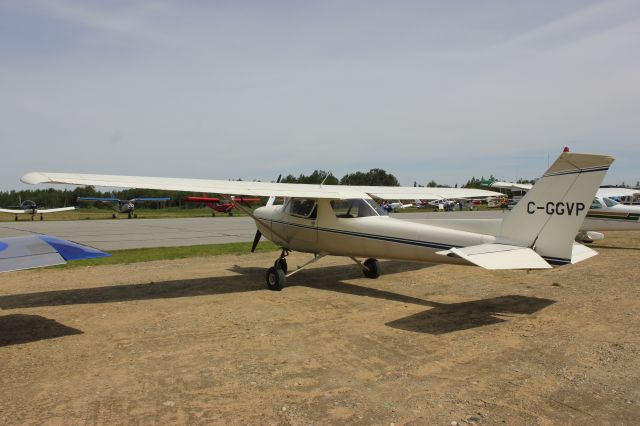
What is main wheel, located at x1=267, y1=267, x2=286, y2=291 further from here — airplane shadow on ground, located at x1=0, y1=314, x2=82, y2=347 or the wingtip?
the wingtip

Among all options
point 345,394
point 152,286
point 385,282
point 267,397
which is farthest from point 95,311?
point 385,282

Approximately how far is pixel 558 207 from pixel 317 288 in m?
5.13

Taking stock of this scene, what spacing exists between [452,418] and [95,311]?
21.3 ft

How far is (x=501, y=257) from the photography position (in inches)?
265

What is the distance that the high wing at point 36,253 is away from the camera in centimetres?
574

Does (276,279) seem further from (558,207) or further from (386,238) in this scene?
(558,207)

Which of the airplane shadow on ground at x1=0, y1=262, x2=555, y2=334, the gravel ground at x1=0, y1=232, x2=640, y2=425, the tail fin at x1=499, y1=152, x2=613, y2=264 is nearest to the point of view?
the gravel ground at x1=0, y1=232, x2=640, y2=425

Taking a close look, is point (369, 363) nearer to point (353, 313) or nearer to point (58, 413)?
point (353, 313)

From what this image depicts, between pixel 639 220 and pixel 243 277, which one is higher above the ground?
pixel 639 220

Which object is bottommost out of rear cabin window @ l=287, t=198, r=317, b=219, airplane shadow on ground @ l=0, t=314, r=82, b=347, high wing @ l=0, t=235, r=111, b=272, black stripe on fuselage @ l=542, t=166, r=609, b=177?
airplane shadow on ground @ l=0, t=314, r=82, b=347

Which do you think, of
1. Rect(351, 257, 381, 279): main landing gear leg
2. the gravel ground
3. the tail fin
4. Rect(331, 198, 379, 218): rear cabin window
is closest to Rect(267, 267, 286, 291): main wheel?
the gravel ground

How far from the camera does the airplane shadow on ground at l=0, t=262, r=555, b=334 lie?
7.29 m

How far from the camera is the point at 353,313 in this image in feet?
25.7

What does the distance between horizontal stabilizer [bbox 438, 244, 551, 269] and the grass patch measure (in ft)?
33.7
